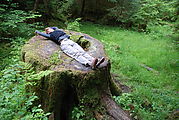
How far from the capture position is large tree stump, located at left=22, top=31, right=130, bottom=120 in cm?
390

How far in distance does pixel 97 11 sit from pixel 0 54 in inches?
436

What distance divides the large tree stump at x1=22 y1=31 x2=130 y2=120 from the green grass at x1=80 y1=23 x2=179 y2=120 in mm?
970

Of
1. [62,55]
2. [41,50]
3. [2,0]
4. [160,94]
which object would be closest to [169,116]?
[160,94]

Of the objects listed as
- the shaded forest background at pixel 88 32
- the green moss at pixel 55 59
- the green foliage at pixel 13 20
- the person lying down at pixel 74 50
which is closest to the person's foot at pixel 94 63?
the person lying down at pixel 74 50

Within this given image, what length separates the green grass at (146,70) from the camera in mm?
4924

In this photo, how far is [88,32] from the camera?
1238cm

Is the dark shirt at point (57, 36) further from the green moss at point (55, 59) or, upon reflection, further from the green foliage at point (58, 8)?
the green foliage at point (58, 8)

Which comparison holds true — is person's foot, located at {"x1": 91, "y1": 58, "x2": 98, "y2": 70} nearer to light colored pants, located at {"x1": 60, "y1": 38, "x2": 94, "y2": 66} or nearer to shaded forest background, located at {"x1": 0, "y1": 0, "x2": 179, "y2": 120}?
light colored pants, located at {"x1": 60, "y1": 38, "x2": 94, "y2": 66}

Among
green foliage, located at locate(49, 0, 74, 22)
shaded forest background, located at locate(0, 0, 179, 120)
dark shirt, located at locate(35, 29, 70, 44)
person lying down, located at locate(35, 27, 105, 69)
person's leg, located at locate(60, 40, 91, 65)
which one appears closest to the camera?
shaded forest background, located at locate(0, 0, 179, 120)

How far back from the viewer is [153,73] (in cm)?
755

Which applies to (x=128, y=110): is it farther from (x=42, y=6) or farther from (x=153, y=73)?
(x=42, y=6)

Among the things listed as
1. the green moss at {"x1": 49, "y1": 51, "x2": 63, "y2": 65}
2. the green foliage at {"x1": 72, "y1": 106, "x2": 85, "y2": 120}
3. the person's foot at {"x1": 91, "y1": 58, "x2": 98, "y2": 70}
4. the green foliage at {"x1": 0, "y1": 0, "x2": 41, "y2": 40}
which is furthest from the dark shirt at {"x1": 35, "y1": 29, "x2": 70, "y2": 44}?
the green foliage at {"x1": 72, "y1": 106, "x2": 85, "y2": 120}

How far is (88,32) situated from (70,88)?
8.55 m

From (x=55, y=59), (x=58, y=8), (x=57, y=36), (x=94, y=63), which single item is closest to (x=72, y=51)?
(x=55, y=59)
